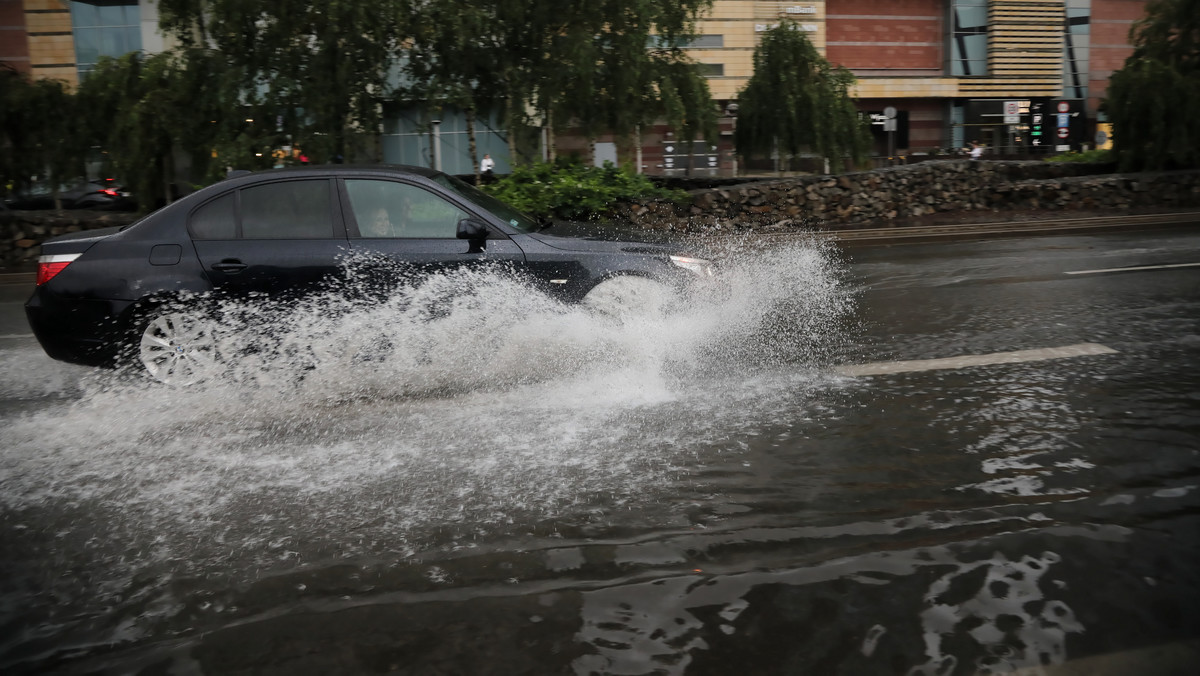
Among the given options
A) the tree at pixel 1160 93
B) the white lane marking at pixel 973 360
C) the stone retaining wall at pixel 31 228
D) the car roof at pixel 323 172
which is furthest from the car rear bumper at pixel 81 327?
the tree at pixel 1160 93

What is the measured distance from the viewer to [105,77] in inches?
733

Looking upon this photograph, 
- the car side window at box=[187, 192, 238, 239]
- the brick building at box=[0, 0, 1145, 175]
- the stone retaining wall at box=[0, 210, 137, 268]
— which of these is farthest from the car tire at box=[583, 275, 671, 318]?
the brick building at box=[0, 0, 1145, 175]

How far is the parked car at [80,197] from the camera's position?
1980 cm

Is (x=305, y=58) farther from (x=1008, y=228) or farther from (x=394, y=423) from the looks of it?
(x=1008, y=228)

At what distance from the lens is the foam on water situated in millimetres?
4215

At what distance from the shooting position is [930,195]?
21.3 metres

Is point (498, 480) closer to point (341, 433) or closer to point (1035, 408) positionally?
point (341, 433)

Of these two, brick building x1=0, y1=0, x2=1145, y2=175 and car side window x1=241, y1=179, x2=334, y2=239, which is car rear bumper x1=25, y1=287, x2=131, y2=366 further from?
brick building x1=0, y1=0, x2=1145, y2=175

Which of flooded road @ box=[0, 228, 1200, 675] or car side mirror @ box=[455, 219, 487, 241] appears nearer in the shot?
→ flooded road @ box=[0, 228, 1200, 675]

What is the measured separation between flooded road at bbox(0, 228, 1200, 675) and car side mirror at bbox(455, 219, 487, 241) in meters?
0.30

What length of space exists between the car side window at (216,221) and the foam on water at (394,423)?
59cm

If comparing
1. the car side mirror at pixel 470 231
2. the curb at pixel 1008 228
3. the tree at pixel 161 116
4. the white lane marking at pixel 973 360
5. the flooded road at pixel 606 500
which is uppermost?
the tree at pixel 161 116

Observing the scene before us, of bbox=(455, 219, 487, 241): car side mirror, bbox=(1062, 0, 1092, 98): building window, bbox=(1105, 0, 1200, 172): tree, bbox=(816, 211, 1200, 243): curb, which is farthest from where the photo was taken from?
bbox=(1062, 0, 1092, 98): building window

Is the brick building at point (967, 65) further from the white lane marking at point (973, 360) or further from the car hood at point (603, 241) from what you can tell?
the car hood at point (603, 241)
